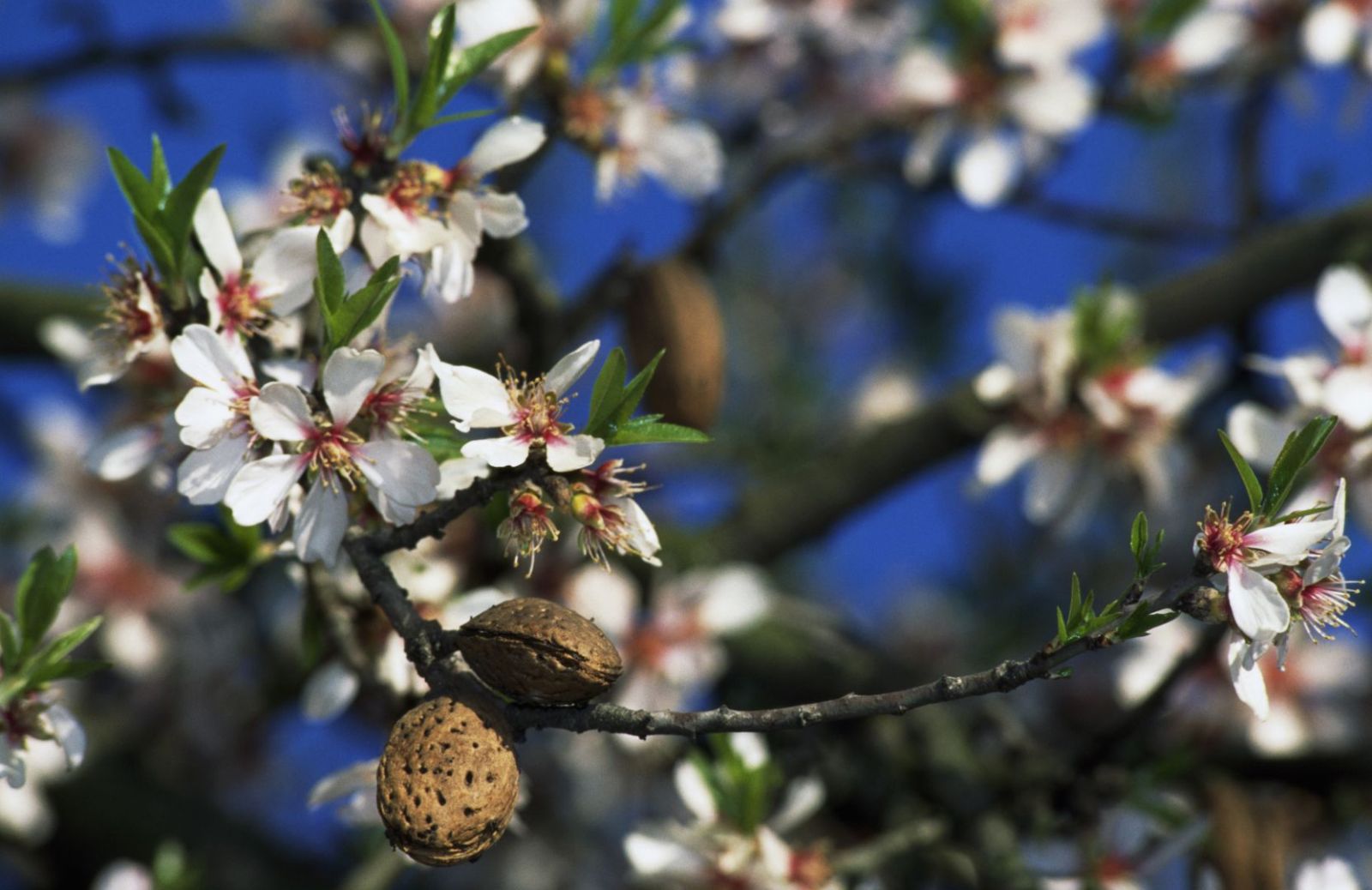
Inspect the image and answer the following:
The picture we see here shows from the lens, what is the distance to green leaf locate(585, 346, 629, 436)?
126cm

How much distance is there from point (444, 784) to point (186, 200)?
2.04ft

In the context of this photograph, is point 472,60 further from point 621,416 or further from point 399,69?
point 621,416

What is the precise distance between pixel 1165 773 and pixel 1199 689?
687mm

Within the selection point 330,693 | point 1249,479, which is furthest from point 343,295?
point 1249,479

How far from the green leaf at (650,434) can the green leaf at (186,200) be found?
468 millimetres

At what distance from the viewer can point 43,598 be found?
145 centimetres

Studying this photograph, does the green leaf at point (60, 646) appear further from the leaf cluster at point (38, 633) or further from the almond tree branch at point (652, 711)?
the almond tree branch at point (652, 711)

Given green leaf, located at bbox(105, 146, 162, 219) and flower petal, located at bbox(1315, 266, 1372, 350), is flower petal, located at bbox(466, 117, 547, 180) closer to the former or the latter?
green leaf, located at bbox(105, 146, 162, 219)

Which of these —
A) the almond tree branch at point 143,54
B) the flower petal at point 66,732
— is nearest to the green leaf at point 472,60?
the flower petal at point 66,732

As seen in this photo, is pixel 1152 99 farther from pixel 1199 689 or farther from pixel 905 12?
pixel 1199 689

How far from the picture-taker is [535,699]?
125 centimetres

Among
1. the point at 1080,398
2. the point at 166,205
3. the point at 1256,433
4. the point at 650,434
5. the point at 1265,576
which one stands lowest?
the point at 1080,398

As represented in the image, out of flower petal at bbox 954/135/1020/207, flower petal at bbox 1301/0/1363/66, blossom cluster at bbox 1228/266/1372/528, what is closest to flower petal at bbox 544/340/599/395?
blossom cluster at bbox 1228/266/1372/528

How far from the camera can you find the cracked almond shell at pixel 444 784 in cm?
119
